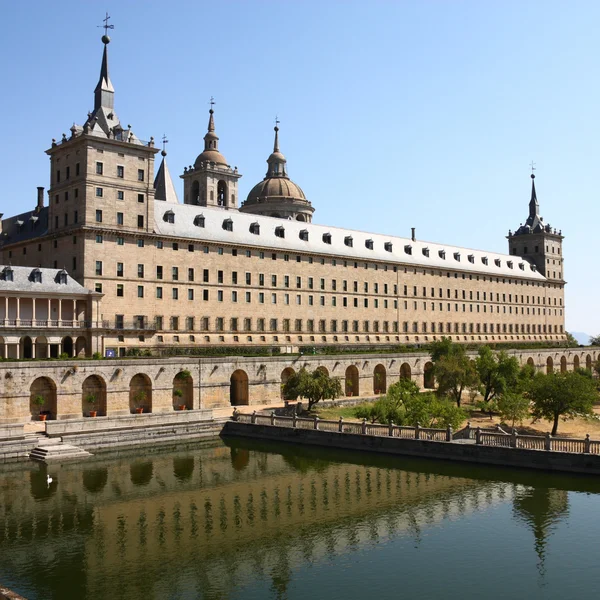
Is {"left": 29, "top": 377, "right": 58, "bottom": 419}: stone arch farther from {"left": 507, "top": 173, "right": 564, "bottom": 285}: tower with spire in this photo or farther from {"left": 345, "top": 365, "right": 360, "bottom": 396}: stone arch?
{"left": 507, "top": 173, "right": 564, "bottom": 285}: tower with spire

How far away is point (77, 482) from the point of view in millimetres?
38906

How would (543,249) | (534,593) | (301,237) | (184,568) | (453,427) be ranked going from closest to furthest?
(534,593), (184,568), (453,427), (301,237), (543,249)

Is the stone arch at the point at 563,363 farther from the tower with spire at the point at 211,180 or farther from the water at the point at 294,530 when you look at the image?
the water at the point at 294,530

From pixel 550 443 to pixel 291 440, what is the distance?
17988 mm

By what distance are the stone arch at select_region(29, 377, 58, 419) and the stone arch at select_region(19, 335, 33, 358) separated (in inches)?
313

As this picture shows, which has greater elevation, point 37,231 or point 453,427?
point 37,231

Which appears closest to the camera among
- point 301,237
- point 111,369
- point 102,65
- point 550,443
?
point 550,443

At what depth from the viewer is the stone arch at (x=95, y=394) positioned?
177ft

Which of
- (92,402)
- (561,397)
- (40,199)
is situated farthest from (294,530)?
(40,199)

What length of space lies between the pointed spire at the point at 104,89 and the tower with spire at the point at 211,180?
35948mm

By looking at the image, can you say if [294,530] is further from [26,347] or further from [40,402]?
[26,347]

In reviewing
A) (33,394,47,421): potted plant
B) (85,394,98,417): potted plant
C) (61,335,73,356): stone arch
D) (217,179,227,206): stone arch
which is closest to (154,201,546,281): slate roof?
(61,335,73,356): stone arch

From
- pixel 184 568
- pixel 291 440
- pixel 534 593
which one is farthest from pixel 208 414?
pixel 534 593

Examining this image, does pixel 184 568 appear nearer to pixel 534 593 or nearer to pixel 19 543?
pixel 19 543
